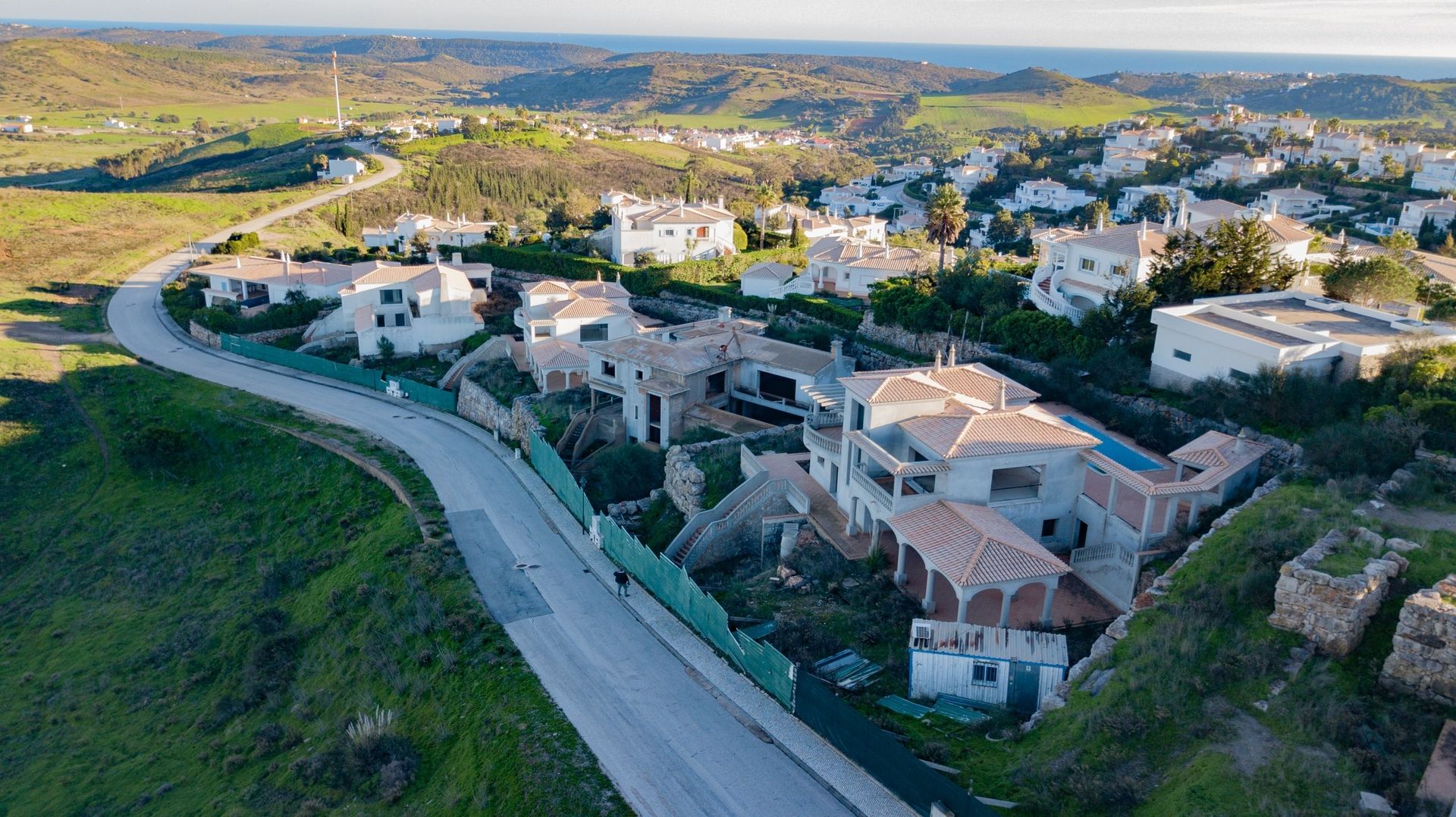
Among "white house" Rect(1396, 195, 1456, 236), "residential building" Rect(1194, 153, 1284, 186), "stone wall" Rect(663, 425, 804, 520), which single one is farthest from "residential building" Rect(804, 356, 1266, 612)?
"residential building" Rect(1194, 153, 1284, 186)

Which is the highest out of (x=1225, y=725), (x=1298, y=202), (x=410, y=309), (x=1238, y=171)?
(x=1238, y=171)

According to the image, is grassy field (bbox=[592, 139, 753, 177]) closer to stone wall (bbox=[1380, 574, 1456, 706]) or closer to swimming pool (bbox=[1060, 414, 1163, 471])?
swimming pool (bbox=[1060, 414, 1163, 471])

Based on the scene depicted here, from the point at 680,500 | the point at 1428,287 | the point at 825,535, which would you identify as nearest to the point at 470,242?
the point at 680,500

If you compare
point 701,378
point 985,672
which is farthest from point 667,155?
point 985,672

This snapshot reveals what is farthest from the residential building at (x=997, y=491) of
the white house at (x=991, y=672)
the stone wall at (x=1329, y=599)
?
the stone wall at (x=1329, y=599)

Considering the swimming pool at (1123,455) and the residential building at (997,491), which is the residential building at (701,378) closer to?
the residential building at (997,491)

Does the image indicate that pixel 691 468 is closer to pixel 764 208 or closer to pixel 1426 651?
pixel 1426 651
